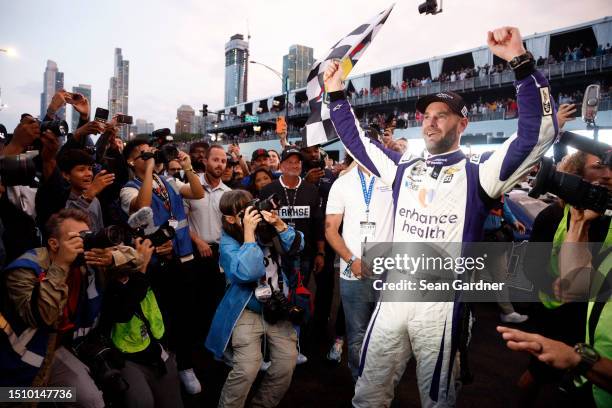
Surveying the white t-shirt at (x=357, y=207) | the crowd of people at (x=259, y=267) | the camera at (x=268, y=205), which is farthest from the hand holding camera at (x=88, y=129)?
the white t-shirt at (x=357, y=207)

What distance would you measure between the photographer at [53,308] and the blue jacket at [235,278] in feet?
2.32

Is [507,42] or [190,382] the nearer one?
[507,42]

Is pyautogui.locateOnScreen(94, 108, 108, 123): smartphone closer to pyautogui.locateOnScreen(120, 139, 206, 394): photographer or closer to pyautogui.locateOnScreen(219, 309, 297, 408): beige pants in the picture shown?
pyautogui.locateOnScreen(120, 139, 206, 394): photographer

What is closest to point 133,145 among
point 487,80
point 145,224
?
point 145,224

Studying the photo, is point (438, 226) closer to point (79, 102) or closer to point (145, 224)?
point (145, 224)

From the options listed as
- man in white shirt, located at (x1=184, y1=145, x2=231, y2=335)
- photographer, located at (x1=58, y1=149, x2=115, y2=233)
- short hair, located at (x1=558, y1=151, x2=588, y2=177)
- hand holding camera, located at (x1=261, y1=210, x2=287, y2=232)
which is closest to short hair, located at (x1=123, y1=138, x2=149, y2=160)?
man in white shirt, located at (x1=184, y1=145, x2=231, y2=335)

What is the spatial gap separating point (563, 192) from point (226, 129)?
7689 centimetres

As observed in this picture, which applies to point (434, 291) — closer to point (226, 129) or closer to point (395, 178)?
point (395, 178)

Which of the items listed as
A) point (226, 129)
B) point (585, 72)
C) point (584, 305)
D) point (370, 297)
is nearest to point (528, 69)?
point (584, 305)

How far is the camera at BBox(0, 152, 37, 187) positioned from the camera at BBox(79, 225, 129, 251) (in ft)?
1.45

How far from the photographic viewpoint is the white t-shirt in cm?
323

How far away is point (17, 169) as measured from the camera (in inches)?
85.2

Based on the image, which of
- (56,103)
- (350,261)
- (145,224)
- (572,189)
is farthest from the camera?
(56,103)

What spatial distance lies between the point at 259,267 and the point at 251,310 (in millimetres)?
405
